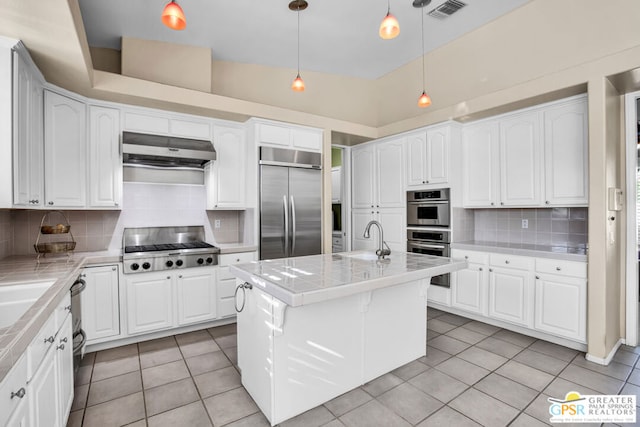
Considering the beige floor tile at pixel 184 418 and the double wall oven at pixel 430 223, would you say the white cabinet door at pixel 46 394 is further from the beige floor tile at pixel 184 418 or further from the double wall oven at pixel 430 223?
the double wall oven at pixel 430 223

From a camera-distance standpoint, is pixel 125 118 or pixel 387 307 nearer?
pixel 387 307

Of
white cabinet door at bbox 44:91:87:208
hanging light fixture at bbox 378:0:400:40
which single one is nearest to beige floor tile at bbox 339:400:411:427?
hanging light fixture at bbox 378:0:400:40

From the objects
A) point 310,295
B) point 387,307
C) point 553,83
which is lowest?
point 387,307

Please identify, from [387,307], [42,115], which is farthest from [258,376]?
[42,115]

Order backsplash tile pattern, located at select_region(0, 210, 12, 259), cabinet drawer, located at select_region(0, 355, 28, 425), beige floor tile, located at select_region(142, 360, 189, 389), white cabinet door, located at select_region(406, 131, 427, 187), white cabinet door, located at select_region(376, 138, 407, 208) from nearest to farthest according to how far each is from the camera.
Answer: cabinet drawer, located at select_region(0, 355, 28, 425) < beige floor tile, located at select_region(142, 360, 189, 389) < backsplash tile pattern, located at select_region(0, 210, 12, 259) < white cabinet door, located at select_region(406, 131, 427, 187) < white cabinet door, located at select_region(376, 138, 407, 208)

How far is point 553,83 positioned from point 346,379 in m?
3.43

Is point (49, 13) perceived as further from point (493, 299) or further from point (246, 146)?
point (493, 299)

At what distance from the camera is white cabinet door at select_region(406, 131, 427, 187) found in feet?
14.5

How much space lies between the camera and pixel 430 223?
14.2ft

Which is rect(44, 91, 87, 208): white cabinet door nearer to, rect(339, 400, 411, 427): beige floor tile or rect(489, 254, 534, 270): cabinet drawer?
rect(339, 400, 411, 427): beige floor tile

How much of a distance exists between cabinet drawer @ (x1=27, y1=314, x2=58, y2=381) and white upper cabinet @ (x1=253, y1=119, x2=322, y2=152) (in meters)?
2.92

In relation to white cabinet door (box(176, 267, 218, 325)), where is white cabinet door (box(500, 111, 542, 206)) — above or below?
above

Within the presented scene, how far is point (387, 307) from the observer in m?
2.60

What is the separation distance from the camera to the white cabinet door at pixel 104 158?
3305mm
